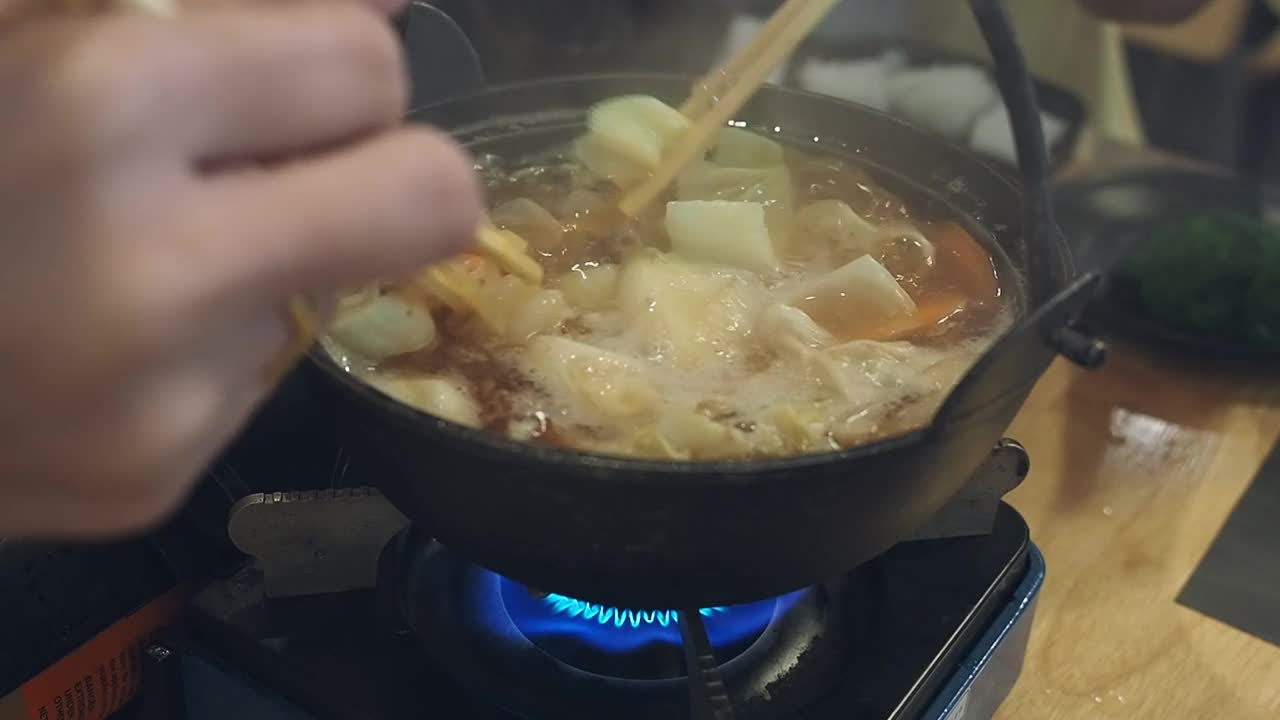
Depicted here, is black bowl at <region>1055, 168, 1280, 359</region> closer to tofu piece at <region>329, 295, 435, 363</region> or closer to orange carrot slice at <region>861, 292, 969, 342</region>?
orange carrot slice at <region>861, 292, 969, 342</region>

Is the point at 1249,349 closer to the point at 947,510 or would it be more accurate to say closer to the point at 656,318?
the point at 947,510

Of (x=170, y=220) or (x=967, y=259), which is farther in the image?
(x=967, y=259)

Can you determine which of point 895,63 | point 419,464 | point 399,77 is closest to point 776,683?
point 419,464

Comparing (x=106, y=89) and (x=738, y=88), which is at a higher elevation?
(x=106, y=89)

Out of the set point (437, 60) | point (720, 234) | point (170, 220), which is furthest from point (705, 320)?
point (170, 220)

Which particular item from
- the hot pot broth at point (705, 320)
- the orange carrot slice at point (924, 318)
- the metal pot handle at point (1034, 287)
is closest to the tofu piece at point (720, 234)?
the hot pot broth at point (705, 320)

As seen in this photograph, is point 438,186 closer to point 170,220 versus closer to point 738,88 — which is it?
point 170,220

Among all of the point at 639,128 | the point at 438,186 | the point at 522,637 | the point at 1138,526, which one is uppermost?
the point at 438,186
